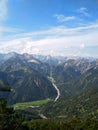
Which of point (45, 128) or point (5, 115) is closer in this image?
point (5, 115)

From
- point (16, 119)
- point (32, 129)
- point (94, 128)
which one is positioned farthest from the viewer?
point (32, 129)

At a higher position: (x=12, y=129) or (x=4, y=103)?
(x=4, y=103)

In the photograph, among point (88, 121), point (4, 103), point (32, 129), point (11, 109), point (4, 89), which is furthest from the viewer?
point (32, 129)

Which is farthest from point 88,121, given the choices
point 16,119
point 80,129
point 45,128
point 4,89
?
point 4,89

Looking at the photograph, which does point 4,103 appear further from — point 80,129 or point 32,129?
point 32,129

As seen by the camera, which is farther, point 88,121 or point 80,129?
point 88,121

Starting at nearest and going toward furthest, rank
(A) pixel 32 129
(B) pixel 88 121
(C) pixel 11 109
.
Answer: (C) pixel 11 109 < (B) pixel 88 121 < (A) pixel 32 129

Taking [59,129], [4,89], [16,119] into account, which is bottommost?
[59,129]

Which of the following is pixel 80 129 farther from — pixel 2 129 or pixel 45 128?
pixel 2 129

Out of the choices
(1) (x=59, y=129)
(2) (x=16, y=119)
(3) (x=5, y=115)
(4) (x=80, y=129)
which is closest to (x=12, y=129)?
(2) (x=16, y=119)
